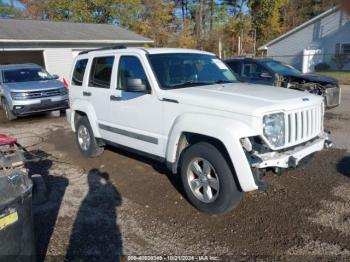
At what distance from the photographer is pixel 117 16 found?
34750 mm

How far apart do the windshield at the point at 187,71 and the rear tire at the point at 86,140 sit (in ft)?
7.13

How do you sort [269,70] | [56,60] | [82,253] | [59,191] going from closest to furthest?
[82,253]
[59,191]
[269,70]
[56,60]

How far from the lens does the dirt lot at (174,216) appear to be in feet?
11.8

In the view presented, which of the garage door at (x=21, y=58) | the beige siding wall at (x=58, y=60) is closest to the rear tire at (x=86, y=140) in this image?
the beige siding wall at (x=58, y=60)

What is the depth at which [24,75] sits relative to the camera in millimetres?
12312

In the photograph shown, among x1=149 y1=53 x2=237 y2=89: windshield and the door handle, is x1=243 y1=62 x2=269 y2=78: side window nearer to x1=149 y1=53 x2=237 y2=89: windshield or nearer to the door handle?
x1=149 y1=53 x2=237 y2=89: windshield

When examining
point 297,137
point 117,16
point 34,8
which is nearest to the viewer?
point 297,137

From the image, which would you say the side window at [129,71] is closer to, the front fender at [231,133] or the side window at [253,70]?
the front fender at [231,133]

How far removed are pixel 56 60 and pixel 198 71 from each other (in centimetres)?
1490

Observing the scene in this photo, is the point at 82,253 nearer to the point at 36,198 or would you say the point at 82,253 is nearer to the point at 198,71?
the point at 36,198

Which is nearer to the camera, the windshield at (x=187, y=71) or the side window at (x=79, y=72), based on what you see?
the windshield at (x=187, y=71)

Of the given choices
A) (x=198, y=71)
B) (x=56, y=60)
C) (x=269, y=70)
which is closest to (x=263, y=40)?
(x=56, y=60)

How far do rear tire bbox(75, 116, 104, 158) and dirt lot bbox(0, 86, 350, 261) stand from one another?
1.24 ft

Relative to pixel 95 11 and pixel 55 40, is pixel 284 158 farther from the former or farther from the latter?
pixel 95 11
